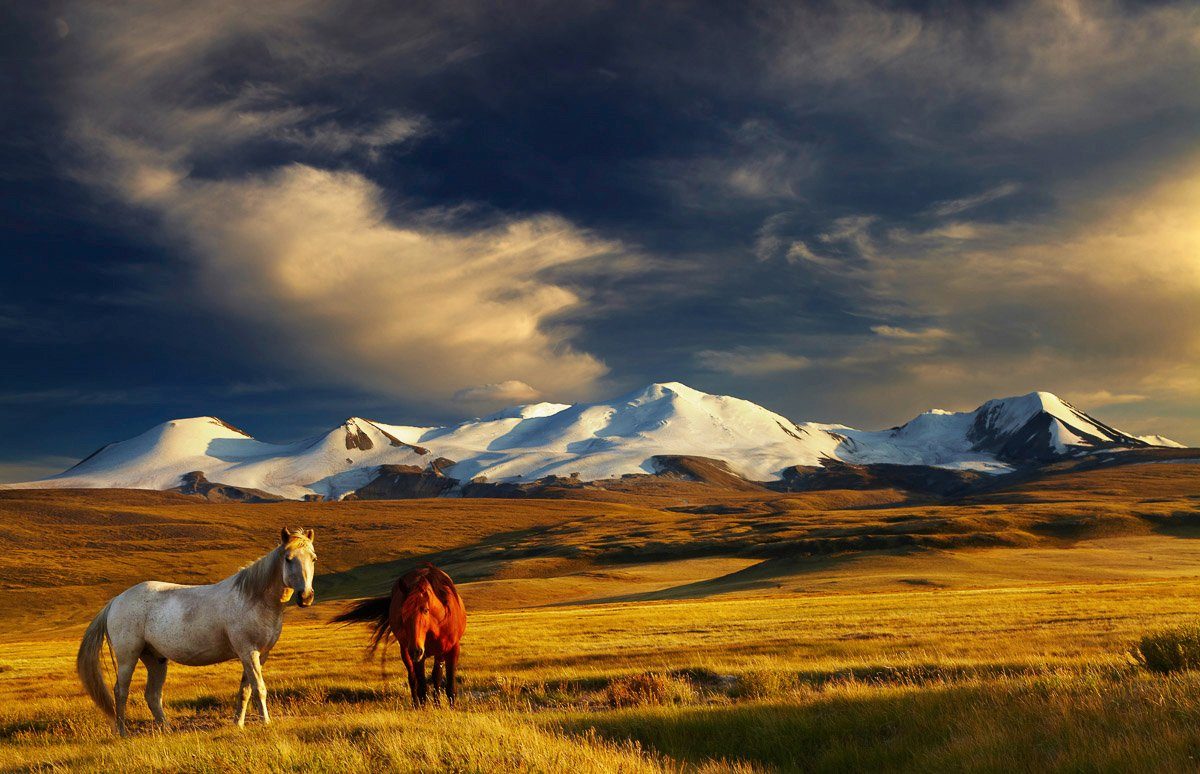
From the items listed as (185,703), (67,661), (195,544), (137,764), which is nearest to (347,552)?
(195,544)

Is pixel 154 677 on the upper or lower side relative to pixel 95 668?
lower

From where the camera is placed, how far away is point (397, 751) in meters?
8.04

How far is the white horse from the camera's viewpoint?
1240 centimetres

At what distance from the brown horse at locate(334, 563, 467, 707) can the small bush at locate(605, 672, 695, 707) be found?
316 cm

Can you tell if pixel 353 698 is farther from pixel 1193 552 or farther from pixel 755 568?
pixel 1193 552

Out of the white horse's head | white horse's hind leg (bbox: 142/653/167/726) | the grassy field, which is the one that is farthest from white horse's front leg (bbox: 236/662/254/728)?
white horse's hind leg (bbox: 142/653/167/726)

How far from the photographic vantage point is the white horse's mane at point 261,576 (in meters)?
12.6

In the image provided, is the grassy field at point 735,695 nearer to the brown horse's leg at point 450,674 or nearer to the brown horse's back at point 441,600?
the brown horse's leg at point 450,674

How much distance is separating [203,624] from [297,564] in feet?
7.45

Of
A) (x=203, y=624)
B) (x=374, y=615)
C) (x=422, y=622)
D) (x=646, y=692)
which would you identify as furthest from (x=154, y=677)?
(x=646, y=692)

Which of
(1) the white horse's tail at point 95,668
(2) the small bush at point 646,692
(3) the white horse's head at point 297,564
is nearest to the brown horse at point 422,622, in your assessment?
(3) the white horse's head at point 297,564

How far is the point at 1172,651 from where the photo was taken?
13.3 m

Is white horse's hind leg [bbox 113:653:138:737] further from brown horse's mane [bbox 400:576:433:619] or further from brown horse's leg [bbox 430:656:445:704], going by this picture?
brown horse's leg [bbox 430:656:445:704]

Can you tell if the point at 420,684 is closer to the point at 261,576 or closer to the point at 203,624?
the point at 261,576
